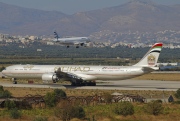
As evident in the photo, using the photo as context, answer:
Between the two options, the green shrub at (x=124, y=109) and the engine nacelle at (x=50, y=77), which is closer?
the green shrub at (x=124, y=109)

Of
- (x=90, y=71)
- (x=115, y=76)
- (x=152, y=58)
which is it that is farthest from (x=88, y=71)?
(x=152, y=58)

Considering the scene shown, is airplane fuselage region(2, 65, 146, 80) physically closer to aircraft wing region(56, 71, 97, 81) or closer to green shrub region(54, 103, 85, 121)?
aircraft wing region(56, 71, 97, 81)

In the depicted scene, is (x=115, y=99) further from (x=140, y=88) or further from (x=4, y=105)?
(x=140, y=88)

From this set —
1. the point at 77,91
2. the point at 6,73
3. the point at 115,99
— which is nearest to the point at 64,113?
the point at 115,99

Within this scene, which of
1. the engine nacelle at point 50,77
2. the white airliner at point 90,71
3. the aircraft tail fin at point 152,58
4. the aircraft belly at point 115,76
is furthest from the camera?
the engine nacelle at point 50,77

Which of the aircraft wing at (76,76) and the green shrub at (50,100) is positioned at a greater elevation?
the aircraft wing at (76,76)

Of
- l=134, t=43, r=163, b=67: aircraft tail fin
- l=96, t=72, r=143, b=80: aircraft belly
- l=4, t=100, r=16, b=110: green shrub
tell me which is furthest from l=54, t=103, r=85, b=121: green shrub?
l=134, t=43, r=163, b=67: aircraft tail fin

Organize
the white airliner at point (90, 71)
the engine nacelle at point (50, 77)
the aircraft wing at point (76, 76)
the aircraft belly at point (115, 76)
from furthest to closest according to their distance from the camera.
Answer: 1. the aircraft wing at point (76, 76)
2. the engine nacelle at point (50, 77)
3. the aircraft belly at point (115, 76)
4. the white airliner at point (90, 71)

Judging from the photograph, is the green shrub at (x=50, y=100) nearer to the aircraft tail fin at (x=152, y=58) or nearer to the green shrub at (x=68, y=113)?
the green shrub at (x=68, y=113)

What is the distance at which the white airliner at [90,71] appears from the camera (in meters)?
87.9

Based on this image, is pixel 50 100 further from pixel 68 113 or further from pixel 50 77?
pixel 50 77

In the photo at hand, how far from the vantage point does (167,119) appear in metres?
50.4

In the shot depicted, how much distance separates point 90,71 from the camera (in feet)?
298

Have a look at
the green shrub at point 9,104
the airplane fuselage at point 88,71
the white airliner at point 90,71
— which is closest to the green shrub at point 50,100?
the green shrub at point 9,104
